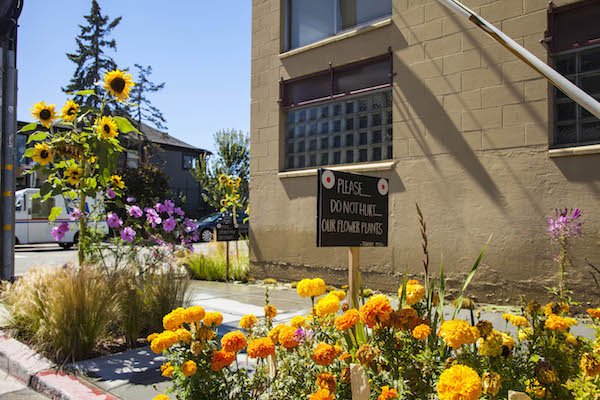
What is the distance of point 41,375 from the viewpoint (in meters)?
3.91

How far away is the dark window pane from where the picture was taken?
9039mm

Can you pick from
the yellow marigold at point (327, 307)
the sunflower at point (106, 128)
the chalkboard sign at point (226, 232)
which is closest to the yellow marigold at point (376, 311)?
the yellow marigold at point (327, 307)

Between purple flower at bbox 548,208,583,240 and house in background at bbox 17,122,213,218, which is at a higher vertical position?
house in background at bbox 17,122,213,218

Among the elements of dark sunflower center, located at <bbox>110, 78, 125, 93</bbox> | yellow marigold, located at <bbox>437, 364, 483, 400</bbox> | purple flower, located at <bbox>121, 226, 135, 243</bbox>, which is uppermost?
dark sunflower center, located at <bbox>110, 78, 125, 93</bbox>

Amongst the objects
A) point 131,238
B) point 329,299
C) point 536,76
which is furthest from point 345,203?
point 536,76

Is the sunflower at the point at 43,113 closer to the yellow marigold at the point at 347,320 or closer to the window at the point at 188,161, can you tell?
the yellow marigold at the point at 347,320

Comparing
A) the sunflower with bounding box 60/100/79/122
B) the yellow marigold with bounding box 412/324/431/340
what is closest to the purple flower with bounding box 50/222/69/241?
the sunflower with bounding box 60/100/79/122

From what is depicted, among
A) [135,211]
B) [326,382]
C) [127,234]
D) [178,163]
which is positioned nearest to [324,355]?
[326,382]

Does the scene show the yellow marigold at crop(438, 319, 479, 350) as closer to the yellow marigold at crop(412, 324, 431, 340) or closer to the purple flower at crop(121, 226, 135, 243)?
the yellow marigold at crop(412, 324, 431, 340)

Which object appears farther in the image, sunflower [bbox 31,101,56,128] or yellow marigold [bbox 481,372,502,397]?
sunflower [bbox 31,101,56,128]

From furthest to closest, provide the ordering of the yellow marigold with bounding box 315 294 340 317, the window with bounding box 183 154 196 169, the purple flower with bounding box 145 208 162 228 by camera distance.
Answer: the window with bounding box 183 154 196 169
the purple flower with bounding box 145 208 162 228
the yellow marigold with bounding box 315 294 340 317

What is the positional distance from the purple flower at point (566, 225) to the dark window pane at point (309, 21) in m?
5.23

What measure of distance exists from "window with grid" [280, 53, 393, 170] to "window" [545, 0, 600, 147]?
2.46m

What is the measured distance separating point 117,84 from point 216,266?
557 cm
